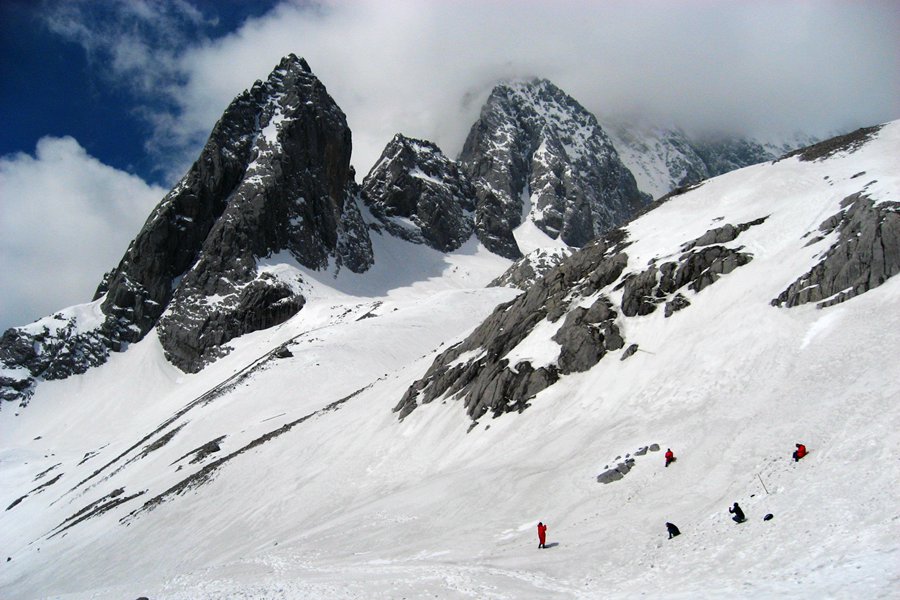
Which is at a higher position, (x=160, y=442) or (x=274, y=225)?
(x=274, y=225)

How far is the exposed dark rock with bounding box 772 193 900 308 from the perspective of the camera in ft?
97.3

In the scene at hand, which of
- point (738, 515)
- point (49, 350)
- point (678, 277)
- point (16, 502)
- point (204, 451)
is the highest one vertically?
point (49, 350)

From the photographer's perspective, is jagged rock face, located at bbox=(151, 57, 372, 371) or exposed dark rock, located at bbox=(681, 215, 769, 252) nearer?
exposed dark rock, located at bbox=(681, 215, 769, 252)

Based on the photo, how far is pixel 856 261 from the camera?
3059 cm

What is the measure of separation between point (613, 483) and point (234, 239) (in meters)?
138

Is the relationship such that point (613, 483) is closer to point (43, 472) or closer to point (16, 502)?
point (16, 502)

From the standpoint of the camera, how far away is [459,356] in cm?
4944

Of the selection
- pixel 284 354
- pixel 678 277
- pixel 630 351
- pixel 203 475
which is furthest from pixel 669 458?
pixel 284 354

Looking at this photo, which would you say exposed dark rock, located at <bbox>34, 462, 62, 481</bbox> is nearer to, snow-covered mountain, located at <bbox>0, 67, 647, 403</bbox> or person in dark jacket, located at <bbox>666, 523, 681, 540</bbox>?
snow-covered mountain, located at <bbox>0, 67, 647, 403</bbox>

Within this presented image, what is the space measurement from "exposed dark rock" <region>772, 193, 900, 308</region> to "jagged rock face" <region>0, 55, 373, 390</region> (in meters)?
115

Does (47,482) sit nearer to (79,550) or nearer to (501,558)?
(79,550)

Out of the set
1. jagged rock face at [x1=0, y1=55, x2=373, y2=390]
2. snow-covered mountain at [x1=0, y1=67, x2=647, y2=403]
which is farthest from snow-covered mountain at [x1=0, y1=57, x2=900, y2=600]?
snow-covered mountain at [x1=0, y1=67, x2=647, y2=403]

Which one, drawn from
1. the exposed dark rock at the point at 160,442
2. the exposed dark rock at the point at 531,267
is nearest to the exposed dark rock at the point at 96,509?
the exposed dark rock at the point at 160,442

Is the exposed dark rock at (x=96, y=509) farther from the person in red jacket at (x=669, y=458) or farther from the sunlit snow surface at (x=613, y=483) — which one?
the person in red jacket at (x=669, y=458)
